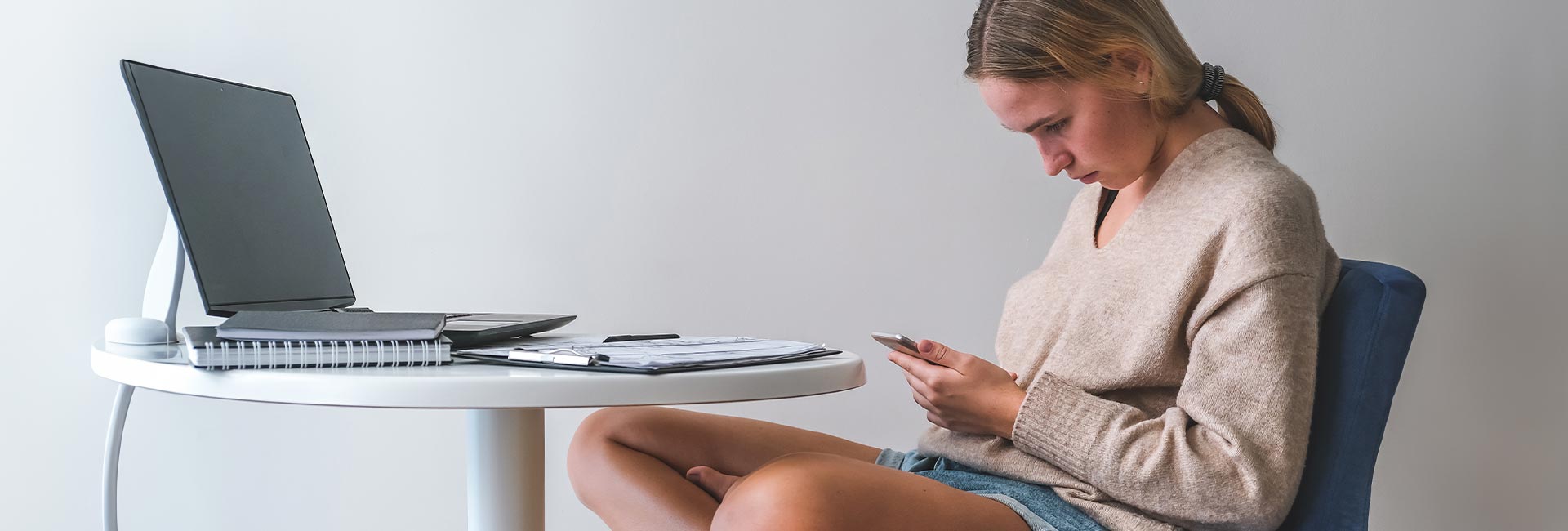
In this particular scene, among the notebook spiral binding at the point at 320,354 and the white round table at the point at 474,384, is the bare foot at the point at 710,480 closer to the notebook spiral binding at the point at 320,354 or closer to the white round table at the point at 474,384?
the white round table at the point at 474,384

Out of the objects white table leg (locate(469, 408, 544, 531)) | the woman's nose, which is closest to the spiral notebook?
white table leg (locate(469, 408, 544, 531))

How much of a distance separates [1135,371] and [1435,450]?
972mm

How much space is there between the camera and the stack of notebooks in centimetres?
79

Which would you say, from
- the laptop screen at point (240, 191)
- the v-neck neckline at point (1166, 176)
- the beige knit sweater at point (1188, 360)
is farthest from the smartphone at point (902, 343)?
the laptop screen at point (240, 191)

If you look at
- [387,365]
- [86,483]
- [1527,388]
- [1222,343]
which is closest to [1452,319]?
[1527,388]

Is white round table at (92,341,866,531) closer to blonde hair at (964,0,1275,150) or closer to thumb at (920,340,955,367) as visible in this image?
thumb at (920,340,955,367)

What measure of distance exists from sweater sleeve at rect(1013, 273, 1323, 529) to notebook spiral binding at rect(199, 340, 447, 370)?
0.54 meters

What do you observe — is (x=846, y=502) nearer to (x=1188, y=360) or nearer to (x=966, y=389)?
(x=966, y=389)

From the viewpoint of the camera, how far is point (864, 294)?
5.93 ft

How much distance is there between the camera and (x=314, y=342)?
32.2 inches

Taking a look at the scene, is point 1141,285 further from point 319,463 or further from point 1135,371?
point 319,463

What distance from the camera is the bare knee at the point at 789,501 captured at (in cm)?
81

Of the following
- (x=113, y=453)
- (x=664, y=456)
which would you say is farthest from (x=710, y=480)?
(x=113, y=453)

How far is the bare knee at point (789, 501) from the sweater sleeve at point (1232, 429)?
245 mm
